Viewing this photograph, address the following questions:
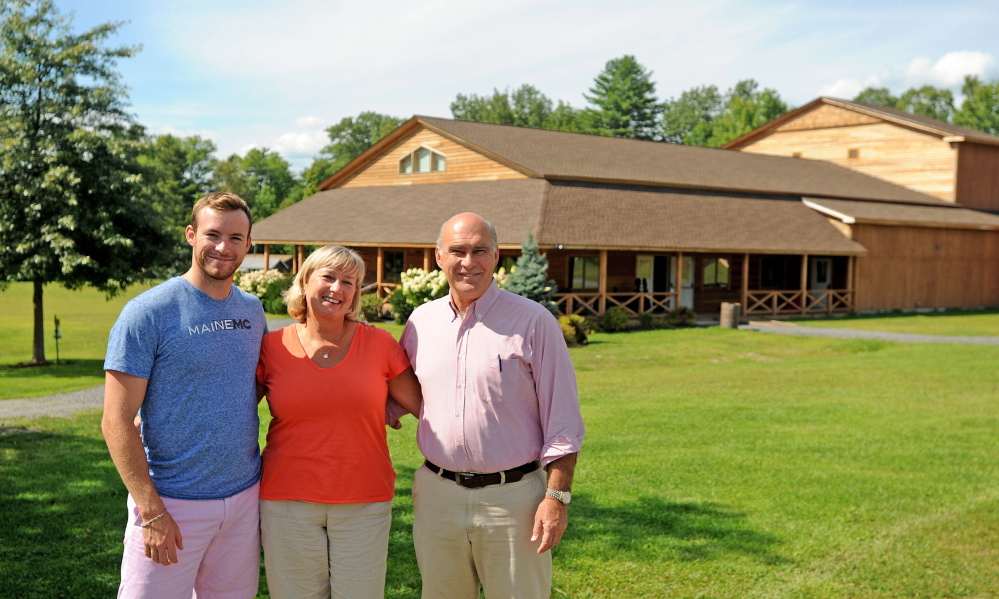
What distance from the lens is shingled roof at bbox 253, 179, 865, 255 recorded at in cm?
2592

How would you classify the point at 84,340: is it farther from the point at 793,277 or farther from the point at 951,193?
the point at 951,193

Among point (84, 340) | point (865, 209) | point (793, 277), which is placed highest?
point (865, 209)

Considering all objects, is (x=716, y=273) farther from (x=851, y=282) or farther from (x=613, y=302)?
(x=613, y=302)

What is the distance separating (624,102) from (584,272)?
237ft

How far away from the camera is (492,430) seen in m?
3.86

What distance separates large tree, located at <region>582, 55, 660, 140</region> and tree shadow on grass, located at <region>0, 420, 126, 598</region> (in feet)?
298

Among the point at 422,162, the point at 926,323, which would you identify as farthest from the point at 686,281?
the point at 422,162

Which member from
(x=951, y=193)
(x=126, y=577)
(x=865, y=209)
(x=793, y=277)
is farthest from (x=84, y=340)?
(x=951, y=193)

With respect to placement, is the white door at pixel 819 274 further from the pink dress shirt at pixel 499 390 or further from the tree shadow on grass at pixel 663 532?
the pink dress shirt at pixel 499 390

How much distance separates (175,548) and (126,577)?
0.27 metres

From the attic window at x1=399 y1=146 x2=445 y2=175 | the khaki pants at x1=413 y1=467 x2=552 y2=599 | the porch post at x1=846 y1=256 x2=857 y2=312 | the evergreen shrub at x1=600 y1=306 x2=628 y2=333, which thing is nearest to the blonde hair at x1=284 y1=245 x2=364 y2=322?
the khaki pants at x1=413 y1=467 x2=552 y2=599

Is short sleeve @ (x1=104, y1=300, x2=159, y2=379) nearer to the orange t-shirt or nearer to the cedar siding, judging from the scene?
the orange t-shirt

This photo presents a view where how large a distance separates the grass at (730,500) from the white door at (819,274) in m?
20.5

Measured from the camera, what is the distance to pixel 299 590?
380 centimetres
